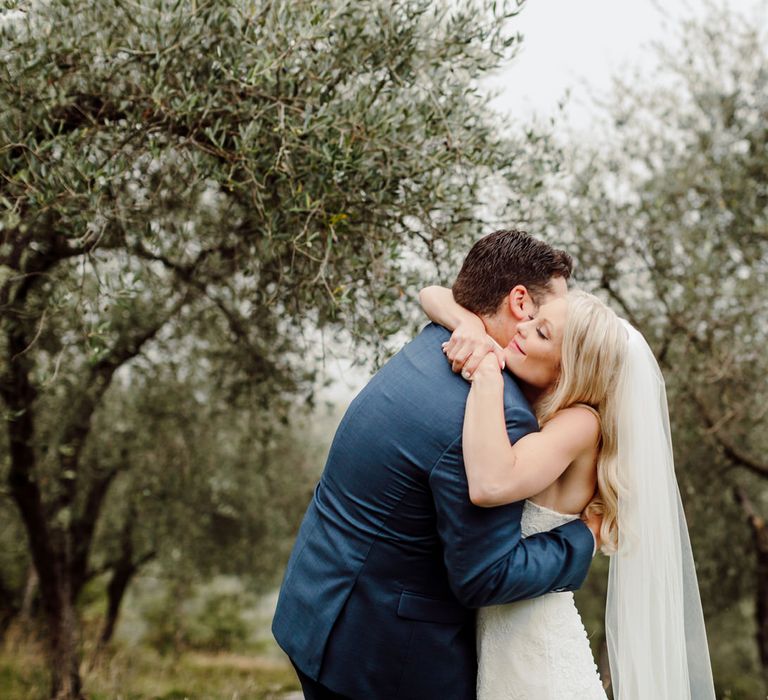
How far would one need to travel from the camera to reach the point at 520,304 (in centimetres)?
311

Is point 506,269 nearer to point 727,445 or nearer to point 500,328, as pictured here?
point 500,328

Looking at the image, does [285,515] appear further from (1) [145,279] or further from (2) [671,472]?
(2) [671,472]

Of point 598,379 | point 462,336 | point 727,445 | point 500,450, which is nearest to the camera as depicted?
point 500,450

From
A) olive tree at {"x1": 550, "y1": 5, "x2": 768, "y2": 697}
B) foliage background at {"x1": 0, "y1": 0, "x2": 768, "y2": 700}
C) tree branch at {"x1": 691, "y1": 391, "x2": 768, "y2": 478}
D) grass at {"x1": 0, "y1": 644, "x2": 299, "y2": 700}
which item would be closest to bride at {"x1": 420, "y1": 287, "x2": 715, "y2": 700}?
foliage background at {"x1": 0, "y1": 0, "x2": 768, "y2": 700}

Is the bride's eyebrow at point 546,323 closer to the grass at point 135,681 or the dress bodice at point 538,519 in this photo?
the dress bodice at point 538,519

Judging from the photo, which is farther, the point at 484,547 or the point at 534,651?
the point at 534,651

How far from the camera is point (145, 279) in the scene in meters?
6.47

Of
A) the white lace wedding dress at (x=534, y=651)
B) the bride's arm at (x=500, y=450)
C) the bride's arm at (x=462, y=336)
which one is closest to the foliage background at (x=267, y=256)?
the bride's arm at (x=462, y=336)

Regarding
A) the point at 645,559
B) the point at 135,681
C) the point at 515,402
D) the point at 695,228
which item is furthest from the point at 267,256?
the point at 135,681

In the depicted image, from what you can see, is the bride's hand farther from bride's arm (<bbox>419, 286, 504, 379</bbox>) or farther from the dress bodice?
the dress bodice

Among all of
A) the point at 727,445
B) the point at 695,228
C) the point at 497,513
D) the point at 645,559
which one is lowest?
the point at 727,445

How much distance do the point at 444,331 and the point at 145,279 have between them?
409cm

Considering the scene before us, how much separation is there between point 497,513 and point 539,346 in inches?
27.9

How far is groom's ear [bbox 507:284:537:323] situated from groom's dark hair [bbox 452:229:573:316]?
0.02m
